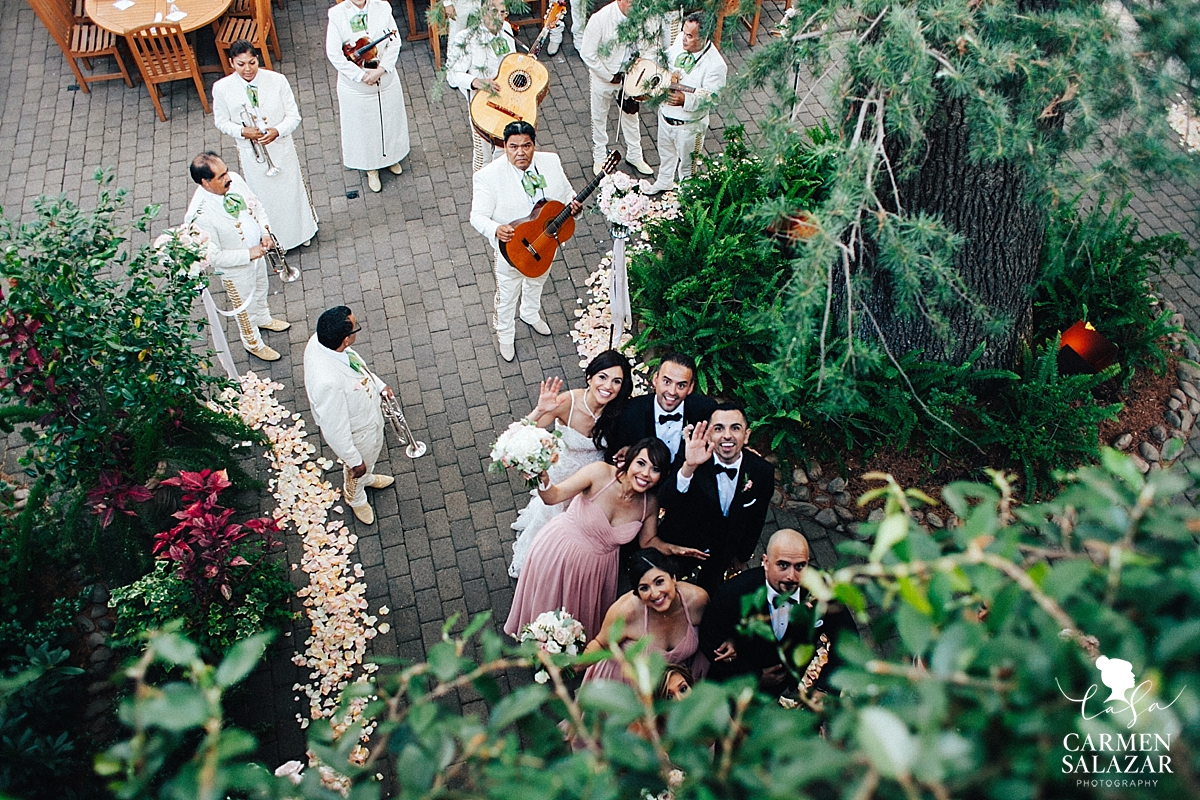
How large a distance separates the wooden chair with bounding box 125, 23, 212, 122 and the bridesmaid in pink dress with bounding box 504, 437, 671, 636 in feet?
21.4

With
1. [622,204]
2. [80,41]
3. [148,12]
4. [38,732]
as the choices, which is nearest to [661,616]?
[622,204]

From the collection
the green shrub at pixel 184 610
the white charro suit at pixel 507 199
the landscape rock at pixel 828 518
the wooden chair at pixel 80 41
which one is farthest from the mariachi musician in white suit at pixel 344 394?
the wooden chair at pixel 80 41

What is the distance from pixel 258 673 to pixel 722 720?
174 inches

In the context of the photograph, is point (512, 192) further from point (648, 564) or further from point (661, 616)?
point (661, 616)

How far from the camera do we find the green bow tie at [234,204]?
6098 mm

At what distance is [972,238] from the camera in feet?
18.5

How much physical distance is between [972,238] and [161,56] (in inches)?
307

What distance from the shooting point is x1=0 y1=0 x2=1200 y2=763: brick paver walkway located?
19.2ft

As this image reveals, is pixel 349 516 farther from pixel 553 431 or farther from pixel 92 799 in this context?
pixel 92 799

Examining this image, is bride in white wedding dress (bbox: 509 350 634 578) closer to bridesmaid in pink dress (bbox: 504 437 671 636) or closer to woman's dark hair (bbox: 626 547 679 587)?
bridesmaid in pink dress (bbox: 504 437 671 636)

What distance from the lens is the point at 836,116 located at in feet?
13.9

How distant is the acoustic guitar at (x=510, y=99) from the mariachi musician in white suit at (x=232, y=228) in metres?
2.10

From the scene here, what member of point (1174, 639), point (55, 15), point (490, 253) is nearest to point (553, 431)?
point (490, 253)

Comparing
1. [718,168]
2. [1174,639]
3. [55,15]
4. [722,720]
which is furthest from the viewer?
[55,15]
